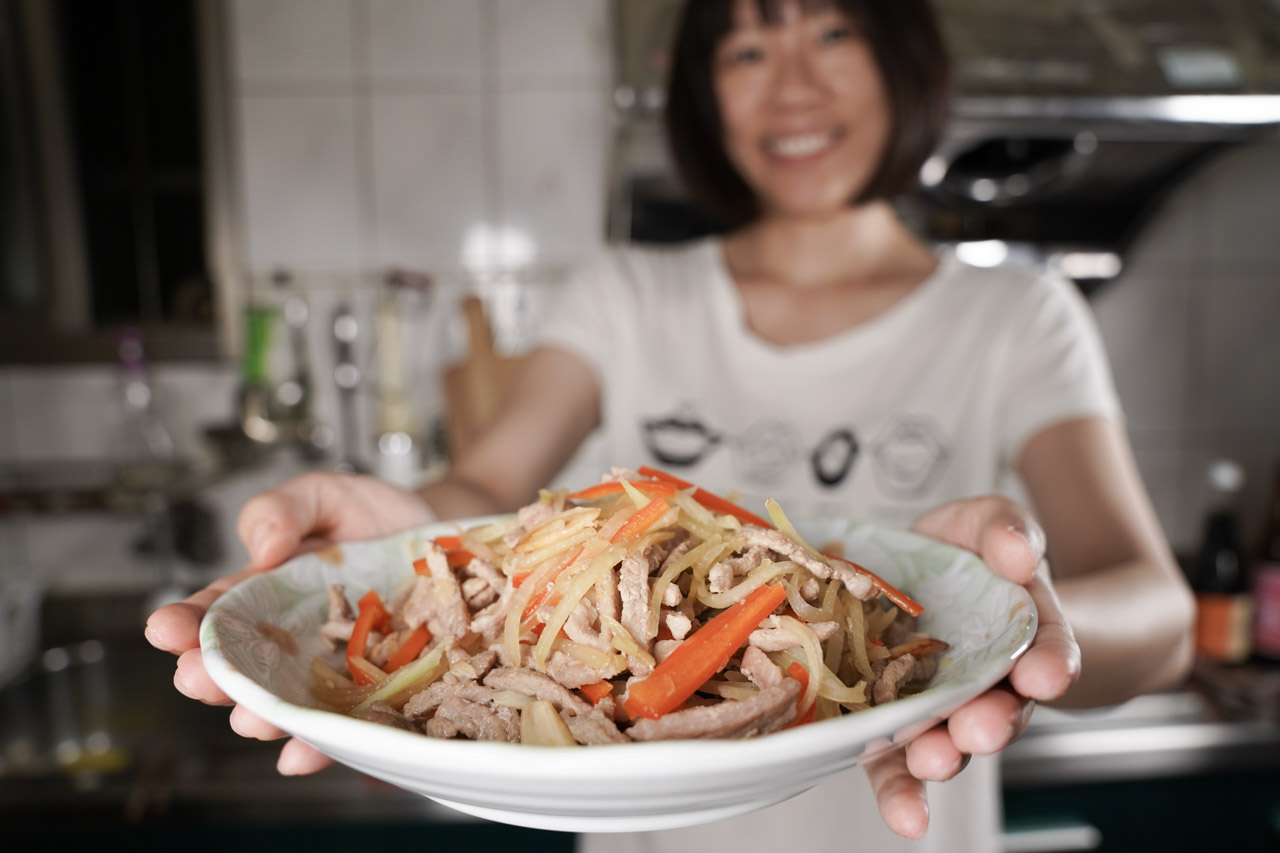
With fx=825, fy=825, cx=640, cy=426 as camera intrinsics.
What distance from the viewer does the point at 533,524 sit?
0.80m

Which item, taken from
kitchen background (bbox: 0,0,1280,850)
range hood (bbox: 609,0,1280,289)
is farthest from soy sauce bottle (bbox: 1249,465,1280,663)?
range hood (bbox: 609,0,1280,289)

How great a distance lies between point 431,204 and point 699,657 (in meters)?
2.34

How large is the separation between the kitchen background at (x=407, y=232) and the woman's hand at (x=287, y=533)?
1632 millimetres

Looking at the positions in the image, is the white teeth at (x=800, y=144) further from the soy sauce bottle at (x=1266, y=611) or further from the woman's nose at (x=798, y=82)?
the soy sauce bottle at (x=1266, y=611)

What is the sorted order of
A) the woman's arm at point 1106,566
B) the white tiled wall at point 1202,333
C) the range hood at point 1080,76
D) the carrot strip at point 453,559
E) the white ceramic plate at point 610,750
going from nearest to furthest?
the white ceramic plate at point 610,750
the carrot strip at point 453,559
the woman's arm at point 1106,566
the range hood at point 1080,76
the white tiled wall at point 1202,333

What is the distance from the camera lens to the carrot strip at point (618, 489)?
2.49 feet

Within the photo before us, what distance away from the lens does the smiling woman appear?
8.45ft

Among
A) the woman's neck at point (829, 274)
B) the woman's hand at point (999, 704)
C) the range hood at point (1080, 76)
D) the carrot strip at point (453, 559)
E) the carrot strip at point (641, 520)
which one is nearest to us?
the woman's hand at point (999, 704)

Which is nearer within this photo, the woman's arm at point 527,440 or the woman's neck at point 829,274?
the woman's arm at point 527,440

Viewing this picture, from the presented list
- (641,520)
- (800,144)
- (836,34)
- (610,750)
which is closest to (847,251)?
(800,144)

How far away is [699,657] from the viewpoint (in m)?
0.65

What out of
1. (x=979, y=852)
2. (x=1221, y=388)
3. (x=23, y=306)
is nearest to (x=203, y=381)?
(x=23, y=306)

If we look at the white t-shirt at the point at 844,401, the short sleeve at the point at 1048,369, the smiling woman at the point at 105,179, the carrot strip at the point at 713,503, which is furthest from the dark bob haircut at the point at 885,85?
the smiling woman at the point at 105,179

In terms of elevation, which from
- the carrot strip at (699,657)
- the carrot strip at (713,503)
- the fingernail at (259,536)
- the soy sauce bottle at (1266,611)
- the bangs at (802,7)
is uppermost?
the bangs at (802,7)
